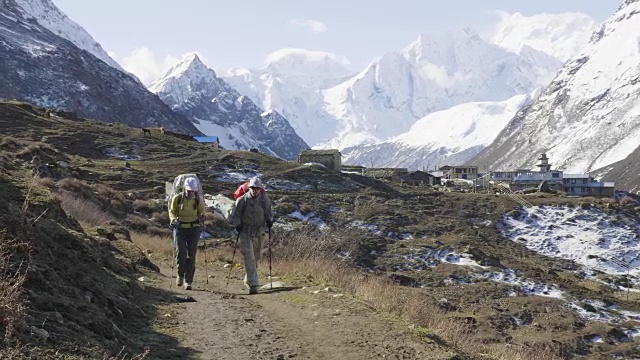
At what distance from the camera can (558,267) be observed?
48938 mm

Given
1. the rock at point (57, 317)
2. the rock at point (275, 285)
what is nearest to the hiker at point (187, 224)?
the rock at point (275, 285)

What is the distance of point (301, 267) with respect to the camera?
1625cm

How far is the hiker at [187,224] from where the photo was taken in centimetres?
1399

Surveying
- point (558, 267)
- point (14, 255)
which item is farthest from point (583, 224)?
point (14, 255)

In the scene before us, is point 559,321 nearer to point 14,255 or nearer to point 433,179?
point 14,255

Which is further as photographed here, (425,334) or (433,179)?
(433,179)

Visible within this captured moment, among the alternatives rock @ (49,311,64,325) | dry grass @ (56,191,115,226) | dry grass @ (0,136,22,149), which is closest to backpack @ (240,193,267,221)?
rock @ (49,311,64,325)

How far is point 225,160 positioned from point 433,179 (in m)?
72.4

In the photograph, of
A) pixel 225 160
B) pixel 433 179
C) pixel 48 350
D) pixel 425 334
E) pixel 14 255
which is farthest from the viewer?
pixel 433 179

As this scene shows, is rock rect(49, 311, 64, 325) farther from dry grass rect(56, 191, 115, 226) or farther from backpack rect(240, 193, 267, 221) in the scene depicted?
dry grass rect(56, 191, 115, 226)

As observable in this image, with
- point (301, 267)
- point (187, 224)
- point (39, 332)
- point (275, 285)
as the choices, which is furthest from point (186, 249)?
point (39, 332)

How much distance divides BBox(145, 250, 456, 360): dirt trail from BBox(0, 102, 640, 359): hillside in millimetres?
41

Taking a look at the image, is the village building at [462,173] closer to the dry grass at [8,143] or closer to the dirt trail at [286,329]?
the dry grass at [8,143]

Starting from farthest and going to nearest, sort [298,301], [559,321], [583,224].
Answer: [583,224] → [559,321] → [298,301]
